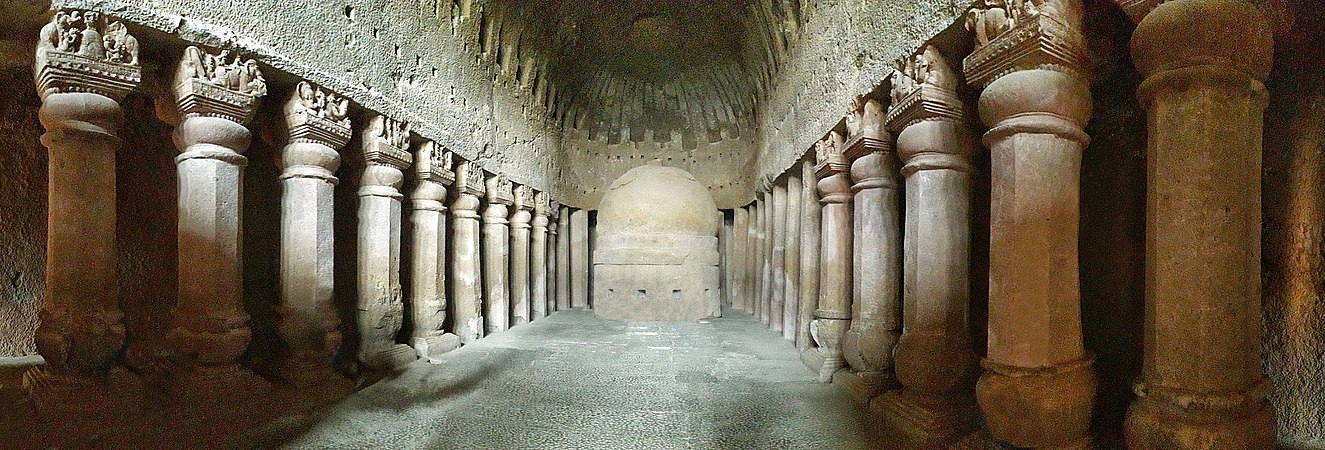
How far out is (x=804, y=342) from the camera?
6.09 m

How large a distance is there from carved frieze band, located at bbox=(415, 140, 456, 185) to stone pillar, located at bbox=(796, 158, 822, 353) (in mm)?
3928

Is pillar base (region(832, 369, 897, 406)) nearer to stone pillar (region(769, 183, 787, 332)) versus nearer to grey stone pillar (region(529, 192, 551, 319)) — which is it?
stone pillar (region(769, 183, 787, 332))

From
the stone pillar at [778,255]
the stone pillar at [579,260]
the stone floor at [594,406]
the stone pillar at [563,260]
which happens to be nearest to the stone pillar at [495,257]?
the stone floor at [594,406]

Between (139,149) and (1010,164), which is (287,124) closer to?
(139,149)

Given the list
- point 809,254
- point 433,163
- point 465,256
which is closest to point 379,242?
point 433,163

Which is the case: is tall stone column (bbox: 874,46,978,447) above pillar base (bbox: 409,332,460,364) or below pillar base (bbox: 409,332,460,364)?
above

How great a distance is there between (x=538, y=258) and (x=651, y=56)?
15.0ft

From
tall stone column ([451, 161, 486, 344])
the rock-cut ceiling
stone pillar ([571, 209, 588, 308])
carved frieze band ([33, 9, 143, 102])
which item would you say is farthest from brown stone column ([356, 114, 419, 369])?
stone pillar ([571, 209, 588, 308])

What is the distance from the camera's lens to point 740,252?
1152cm

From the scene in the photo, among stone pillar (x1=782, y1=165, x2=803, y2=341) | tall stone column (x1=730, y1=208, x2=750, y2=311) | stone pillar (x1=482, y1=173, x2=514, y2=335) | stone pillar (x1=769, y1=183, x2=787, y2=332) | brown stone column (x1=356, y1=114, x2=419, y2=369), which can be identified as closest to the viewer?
brown stone column (x1=356, y1=114, x2=419, y2=369)

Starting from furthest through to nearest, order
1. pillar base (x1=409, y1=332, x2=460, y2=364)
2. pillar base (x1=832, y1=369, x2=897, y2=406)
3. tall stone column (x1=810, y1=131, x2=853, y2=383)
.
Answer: pillar base (x1=409, y1=332, x2=460, y2=364) → tall stone column (x1=810, y1=131, x2=853, y2=383) → pillar base (x1=832, y1=369, x2=897, y2=406)

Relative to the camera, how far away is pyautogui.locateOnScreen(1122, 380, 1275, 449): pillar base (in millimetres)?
2057

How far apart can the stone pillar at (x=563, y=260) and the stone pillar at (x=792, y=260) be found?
5.32 m

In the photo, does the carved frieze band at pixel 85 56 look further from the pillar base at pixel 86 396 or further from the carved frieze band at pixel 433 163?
the carved frieze band at pixel 433 163
